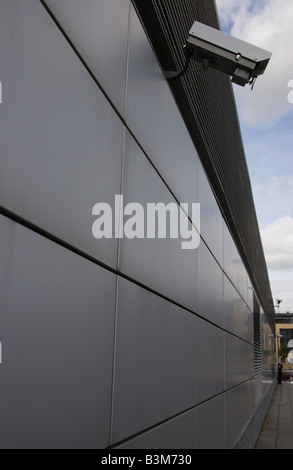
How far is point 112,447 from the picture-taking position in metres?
3.09

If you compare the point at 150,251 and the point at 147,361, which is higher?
the point at 150,251

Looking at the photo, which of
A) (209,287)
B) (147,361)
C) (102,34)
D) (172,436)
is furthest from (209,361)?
(102,34)

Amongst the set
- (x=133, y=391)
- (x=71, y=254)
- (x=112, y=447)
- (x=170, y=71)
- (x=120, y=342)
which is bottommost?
(x=112, y=447)

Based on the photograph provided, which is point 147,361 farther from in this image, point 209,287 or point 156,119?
point 209,287

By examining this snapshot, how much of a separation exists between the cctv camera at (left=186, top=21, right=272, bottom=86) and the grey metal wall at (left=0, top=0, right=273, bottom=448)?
46 cm

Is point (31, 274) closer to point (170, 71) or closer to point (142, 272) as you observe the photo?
point (142, 272)

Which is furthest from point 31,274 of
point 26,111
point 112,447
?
point 112,447

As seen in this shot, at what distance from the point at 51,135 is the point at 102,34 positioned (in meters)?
1.14

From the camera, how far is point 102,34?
3.22m

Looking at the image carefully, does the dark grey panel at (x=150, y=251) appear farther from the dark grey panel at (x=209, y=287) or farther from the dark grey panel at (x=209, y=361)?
the dark grey panel at (x=209, y=361)

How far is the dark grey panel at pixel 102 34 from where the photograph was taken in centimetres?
276

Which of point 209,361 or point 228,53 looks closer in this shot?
point 228,53

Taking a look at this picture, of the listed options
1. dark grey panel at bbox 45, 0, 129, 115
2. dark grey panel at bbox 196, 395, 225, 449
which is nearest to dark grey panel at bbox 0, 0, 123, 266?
dark grey panel at bbox 45, 0, 129, 115
